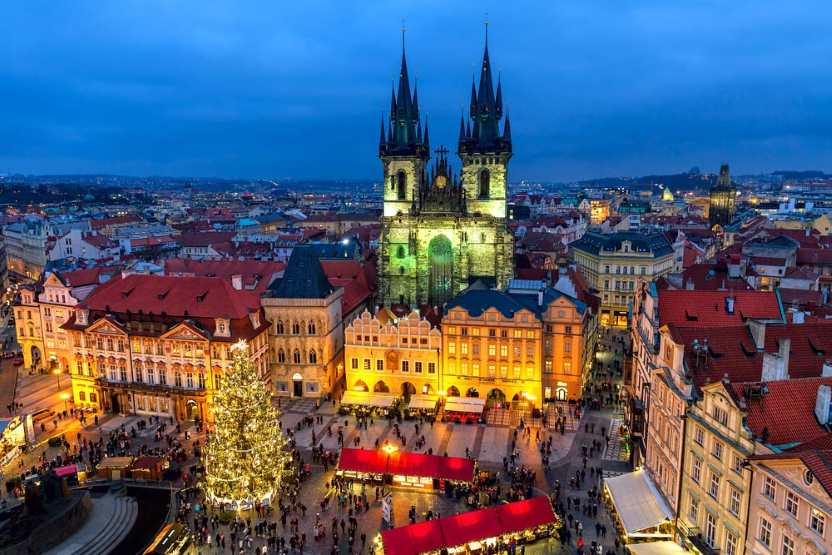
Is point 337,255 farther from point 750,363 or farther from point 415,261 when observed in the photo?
point 750,363

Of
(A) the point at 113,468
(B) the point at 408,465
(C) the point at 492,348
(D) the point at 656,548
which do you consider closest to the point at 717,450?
(D) the point at 656,548

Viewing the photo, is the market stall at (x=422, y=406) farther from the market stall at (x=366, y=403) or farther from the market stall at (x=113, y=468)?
the market stall at (x=113, y=468)

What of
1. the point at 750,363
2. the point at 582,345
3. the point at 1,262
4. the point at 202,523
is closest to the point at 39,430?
the point at 202,523

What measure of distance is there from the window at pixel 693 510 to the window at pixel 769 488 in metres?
7.04

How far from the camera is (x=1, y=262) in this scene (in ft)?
509

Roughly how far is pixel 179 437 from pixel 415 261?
44.3 m

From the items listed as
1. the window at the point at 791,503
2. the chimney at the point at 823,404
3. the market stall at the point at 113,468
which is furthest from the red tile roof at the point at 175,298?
the chimney at the point at 823,404

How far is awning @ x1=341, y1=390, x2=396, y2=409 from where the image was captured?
64.7m

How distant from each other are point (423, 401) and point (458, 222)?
34.5 metres

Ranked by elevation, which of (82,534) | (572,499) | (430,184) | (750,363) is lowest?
(572,499)

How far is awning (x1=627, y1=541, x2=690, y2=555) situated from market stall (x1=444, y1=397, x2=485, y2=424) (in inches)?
981

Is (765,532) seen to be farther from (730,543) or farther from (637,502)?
(637,502)

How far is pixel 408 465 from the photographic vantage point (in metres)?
49.2

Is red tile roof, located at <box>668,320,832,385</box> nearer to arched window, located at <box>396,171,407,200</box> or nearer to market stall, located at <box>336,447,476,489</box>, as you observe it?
market stall, located at <box>336,447,476,489</box>
